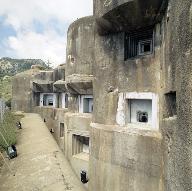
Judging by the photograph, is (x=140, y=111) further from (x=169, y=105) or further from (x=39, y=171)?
(x=39, y=171)

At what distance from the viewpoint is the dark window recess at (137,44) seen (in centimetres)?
683

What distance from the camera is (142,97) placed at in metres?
6.46

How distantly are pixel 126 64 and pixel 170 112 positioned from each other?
1899mm

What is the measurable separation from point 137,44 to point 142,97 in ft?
5.04

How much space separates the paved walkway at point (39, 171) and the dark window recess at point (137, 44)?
3770 mm

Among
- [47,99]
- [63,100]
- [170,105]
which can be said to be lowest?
[170,105]

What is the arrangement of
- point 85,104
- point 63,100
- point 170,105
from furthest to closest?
point 63,100 → point 85,104 → point 170,105

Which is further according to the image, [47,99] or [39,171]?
[47,99]

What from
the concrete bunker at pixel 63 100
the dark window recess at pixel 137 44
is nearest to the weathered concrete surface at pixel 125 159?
the dark window recess at pixel 137 44

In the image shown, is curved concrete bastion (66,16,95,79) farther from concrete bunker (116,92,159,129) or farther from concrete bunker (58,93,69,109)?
concrete bunker (58,93,69,109)

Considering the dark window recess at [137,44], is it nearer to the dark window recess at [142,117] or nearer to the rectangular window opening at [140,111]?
the rectangular window opening at [140,111]

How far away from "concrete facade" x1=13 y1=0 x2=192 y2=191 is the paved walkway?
937mm

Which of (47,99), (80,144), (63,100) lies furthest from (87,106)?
(47,99)

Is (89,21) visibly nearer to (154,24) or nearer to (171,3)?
(154,24)
